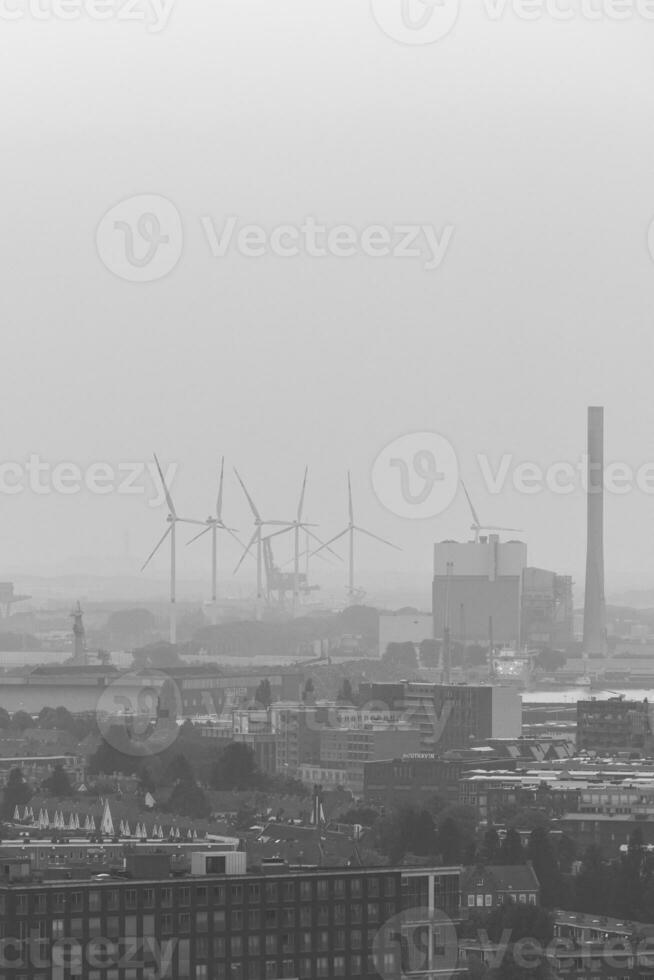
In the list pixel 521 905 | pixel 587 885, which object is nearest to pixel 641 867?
pixel 587 885

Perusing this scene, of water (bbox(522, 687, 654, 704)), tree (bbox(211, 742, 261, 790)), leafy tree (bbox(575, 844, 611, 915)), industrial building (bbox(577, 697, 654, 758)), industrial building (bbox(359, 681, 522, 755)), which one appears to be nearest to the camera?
leafy tree (bbox(575, 844, 611, 915))

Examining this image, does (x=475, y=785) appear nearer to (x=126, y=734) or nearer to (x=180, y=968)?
(x=126, y=734)

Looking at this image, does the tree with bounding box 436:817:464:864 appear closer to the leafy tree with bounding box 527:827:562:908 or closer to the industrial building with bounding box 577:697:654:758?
the leafy tree with bounding box 527:827:562:908

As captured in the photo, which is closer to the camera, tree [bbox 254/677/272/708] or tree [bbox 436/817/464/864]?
tree [bbox 436/817/464/864]

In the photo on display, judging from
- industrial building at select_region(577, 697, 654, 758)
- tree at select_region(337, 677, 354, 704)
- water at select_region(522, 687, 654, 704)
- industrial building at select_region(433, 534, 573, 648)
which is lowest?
industrial building at select_region(577, 697, 654, 758)

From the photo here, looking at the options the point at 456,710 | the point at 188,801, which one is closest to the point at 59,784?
the point at 188,801

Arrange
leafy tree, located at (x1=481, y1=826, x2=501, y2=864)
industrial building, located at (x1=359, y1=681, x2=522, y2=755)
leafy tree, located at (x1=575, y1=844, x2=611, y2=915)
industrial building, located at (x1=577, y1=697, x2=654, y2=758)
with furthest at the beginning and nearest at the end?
industrial building, located at (x1=359, y1=681, x2=522, y2=755), industrial building, located at (x1=577, y1=697, x2=654, y2=758), leafy tree, located at (x1=481, y1=826, x2=501, y2=864), leafy tree, located at (x1=575, y1=844, x2=611, y2=915)

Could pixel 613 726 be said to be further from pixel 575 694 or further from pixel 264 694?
pixel 575 694

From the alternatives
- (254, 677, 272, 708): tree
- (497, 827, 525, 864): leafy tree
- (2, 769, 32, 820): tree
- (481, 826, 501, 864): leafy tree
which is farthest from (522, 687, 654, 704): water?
(497, 827, 525, 864): leafy tree
